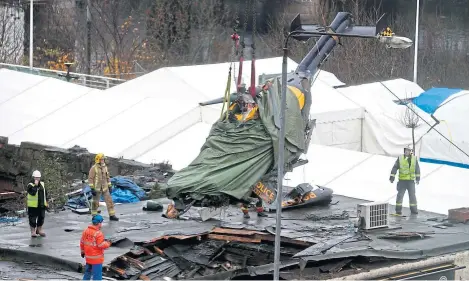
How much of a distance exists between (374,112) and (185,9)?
80.2 ft

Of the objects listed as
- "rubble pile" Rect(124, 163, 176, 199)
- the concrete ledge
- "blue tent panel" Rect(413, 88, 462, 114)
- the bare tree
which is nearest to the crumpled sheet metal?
the concrete ledge

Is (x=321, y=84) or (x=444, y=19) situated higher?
(x=444, y=19)

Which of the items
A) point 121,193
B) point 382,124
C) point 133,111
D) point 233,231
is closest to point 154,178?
point 121,193

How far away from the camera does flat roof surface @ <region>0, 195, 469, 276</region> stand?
21.3 metres

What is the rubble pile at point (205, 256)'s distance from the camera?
20297 mm

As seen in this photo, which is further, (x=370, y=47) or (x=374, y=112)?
(x=370, y=47)

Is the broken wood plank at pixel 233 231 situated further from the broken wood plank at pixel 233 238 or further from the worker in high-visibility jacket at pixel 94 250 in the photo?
the worker in high-visibility jacket at pixel 94 250

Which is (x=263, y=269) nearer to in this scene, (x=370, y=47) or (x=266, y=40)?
(x=370, y=47)

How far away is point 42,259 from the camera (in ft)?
67.6

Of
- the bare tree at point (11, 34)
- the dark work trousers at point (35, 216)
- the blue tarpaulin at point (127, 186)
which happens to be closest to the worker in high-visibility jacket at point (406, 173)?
the blue tarpaulin at point (127, 186)

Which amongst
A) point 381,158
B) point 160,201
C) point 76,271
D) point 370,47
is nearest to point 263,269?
point 76,271

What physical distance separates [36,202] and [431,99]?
1905cm

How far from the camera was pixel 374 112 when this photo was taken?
36562 mm

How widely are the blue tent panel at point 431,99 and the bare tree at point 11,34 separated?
27.6 metres
